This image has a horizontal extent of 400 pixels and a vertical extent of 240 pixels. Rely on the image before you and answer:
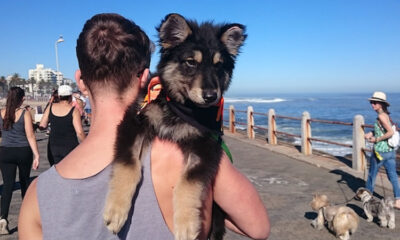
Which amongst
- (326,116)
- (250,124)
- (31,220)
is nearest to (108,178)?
(31,220)

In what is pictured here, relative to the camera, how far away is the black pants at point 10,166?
626 centimetres

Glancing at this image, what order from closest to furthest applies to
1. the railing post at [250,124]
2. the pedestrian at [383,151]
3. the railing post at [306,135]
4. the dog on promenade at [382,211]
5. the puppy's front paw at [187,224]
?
1. the puppy's front paw at [187,224]
2. the dog on promenade at [382,211]
3. the pedestrian at [383,151]
4. the railing post at [306,135]
5. the railing post at [250,124]

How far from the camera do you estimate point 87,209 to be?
1672 mm

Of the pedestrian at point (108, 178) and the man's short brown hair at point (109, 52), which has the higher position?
the man's short brown hair at point (109, 52)

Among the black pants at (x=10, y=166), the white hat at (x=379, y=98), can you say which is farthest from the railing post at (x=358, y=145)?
the black pants at (x=10, y=166)

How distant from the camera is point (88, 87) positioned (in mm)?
1866

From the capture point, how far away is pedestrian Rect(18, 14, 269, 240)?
1642 mm

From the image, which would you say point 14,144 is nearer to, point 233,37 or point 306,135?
point 233,37

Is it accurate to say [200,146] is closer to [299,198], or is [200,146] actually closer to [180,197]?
[180,197]

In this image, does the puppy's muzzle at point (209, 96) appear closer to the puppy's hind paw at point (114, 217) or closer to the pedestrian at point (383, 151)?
the puppy's hind paw at point (114, 217)

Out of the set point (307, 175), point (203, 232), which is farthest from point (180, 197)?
point (307, 175)

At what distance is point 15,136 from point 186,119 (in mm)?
5365

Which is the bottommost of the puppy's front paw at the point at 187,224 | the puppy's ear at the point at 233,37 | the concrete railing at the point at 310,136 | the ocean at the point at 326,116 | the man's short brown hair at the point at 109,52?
the ocean at the point at 326,116

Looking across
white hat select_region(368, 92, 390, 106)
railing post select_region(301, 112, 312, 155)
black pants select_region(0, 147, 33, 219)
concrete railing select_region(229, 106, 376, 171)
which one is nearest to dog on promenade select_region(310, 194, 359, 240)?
white hat select_region(368, 92, 390, 106)
